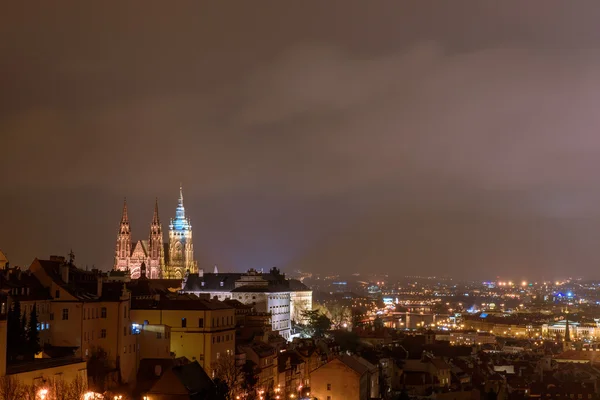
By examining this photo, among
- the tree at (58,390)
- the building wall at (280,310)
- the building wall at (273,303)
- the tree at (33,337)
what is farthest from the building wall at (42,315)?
the building wall at (280,310)

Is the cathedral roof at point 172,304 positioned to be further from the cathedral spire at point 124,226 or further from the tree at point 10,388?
the cathedral spire at point 124,226

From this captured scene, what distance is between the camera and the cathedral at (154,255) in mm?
157000

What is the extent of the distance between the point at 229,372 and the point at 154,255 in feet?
355

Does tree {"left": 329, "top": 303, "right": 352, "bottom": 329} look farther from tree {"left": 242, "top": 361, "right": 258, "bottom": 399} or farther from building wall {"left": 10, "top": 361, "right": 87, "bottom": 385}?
building wall {"left": 10, "top": 361, "right": 87, "bottom": 385}

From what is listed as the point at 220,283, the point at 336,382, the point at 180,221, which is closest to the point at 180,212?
the point at 180,221

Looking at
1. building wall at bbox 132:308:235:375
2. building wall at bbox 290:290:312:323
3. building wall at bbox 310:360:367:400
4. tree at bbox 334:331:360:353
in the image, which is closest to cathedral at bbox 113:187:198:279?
building wall at bbox 290:290:312:323

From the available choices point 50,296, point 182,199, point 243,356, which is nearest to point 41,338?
point 50,296

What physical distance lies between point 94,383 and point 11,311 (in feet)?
17.1

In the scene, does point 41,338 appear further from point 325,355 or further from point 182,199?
point 182,199

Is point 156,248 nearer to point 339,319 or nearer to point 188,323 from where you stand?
point 339,319

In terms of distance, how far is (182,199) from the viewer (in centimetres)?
18062

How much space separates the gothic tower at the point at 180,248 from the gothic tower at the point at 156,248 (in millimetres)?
1817

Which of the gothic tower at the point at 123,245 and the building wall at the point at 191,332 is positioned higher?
the gothic tower at the point at 123,245

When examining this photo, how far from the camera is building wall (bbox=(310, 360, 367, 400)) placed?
6044 cm
